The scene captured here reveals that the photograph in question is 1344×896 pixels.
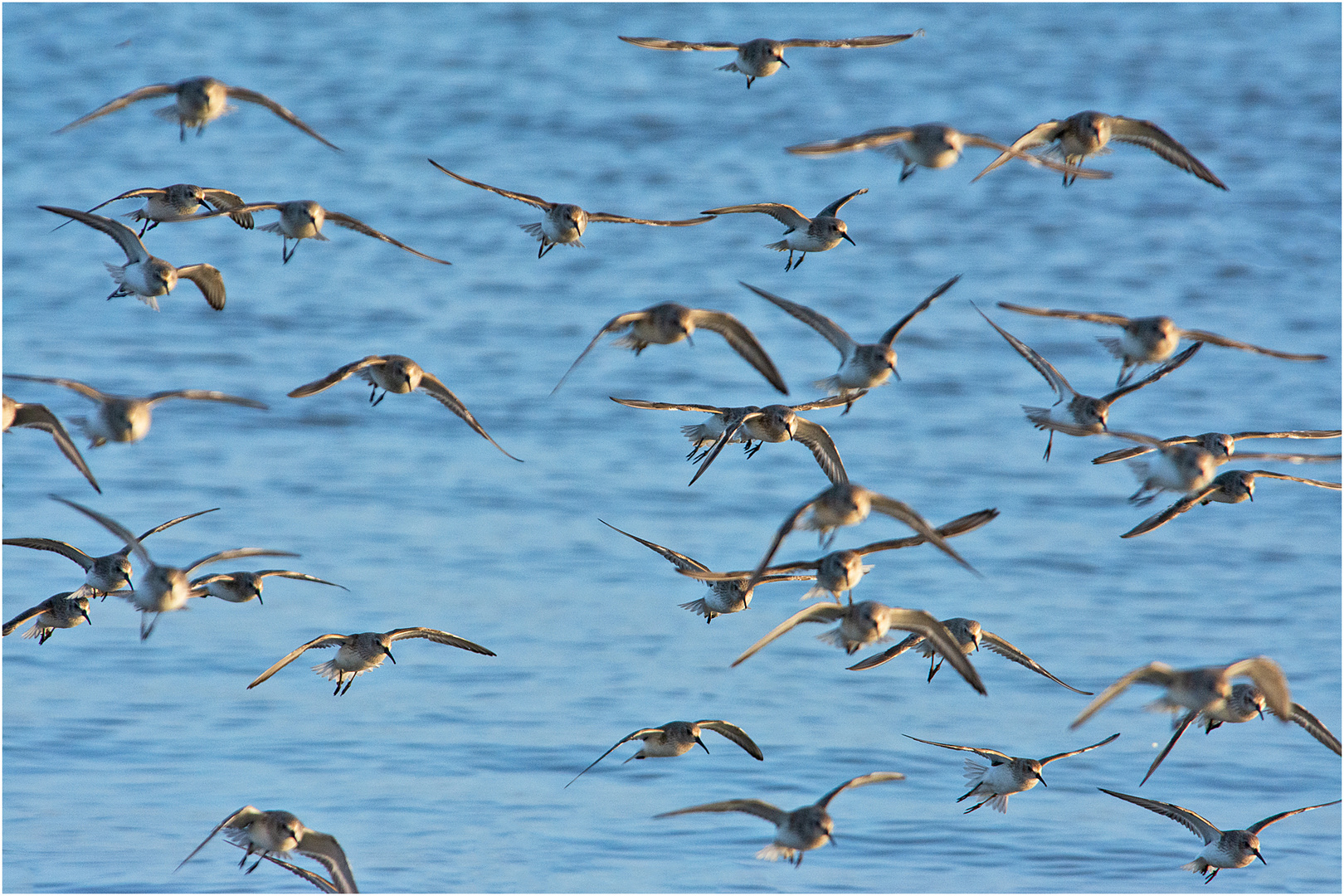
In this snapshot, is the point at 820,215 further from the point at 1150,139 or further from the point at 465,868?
the point at 465,868

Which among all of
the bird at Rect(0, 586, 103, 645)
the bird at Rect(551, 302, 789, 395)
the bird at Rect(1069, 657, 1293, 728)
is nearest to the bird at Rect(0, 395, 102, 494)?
the bird at Rect(0, 586, 103, 645)

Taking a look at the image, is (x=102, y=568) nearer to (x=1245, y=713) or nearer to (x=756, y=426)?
(x=756, y=426)

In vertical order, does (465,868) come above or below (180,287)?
below

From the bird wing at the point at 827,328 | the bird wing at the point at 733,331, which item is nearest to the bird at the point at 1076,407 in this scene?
the bird wing at the point at 827,328

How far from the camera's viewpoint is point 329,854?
8.05 meters

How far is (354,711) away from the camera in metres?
10.6

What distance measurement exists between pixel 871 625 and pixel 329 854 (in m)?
2.86

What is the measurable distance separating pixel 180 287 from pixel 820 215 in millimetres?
14078

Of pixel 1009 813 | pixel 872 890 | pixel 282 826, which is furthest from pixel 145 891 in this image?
pixel 1009 813

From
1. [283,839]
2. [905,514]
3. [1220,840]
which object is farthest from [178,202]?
[1220,840]

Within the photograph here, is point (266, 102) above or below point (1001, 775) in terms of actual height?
above

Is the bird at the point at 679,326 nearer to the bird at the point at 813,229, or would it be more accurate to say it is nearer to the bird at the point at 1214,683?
the bird at the point at 813,229

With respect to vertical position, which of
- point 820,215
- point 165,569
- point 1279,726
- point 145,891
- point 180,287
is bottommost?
point 145,891

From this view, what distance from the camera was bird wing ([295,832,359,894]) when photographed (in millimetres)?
8023
